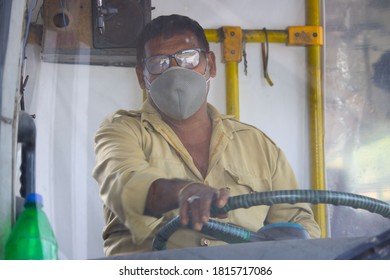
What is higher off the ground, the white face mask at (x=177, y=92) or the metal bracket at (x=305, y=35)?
the metal bracket at (x=305, y=35)

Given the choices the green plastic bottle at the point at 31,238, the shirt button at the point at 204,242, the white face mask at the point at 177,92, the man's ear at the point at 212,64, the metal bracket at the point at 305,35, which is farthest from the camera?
the metal bracket at the point at 305,35

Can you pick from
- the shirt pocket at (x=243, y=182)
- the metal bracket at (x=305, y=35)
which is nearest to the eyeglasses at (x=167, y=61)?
the shirt pocket at (x=243, y=182)

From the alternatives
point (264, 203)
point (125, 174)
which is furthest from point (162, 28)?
point (264, 203)

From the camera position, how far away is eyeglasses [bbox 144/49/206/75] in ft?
5.42

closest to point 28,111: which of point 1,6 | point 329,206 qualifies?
point 1,6

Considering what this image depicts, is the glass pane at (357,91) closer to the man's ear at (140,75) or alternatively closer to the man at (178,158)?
the man at (178,158)

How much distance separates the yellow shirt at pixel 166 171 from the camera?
60.0 inches

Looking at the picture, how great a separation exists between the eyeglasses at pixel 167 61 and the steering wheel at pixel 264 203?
0.35m

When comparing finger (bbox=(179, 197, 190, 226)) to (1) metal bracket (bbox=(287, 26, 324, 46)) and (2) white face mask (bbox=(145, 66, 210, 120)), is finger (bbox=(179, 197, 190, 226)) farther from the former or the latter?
(1) metal bracket (bbox=(287, 26, 324, 46))

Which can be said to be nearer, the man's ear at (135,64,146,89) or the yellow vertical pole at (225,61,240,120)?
the man's ear at (135,64,146,89)

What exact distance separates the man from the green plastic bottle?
15 cm

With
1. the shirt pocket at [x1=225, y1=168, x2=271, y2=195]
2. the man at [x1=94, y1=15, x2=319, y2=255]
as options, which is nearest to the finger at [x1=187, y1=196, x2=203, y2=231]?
the man at [x1=94, y1=15, x2=319, y2=255]

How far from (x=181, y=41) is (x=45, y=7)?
34 cm
